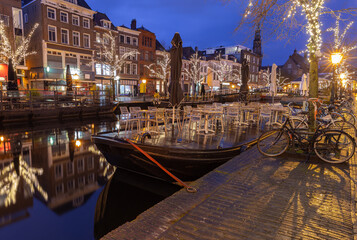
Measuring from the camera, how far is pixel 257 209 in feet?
11.9

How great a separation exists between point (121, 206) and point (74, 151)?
4.96 metres

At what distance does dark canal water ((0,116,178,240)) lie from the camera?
16.8ft

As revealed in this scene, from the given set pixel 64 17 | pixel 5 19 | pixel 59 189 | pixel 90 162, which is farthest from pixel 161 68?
pixel 59 189

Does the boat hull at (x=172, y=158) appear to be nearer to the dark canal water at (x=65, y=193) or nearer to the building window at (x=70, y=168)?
the dark canal water at (x=65, y=193)

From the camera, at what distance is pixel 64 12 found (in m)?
33.2

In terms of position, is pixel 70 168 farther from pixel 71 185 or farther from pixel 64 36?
pixel 64 36

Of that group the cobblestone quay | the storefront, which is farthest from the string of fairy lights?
the storefront

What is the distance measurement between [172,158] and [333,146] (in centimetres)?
416

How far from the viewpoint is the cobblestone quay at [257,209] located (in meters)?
3.04

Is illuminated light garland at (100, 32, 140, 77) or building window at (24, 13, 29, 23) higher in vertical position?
building window at (24, 13, 29, 23)

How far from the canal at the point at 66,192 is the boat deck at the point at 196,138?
0.17 metres

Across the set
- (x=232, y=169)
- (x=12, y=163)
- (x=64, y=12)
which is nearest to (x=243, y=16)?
(x=232, y=169)

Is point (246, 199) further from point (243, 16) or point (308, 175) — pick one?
point (243, 16)

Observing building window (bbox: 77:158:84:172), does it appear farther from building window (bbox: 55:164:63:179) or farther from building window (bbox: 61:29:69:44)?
building window (bbox: 61:29:69:44)
